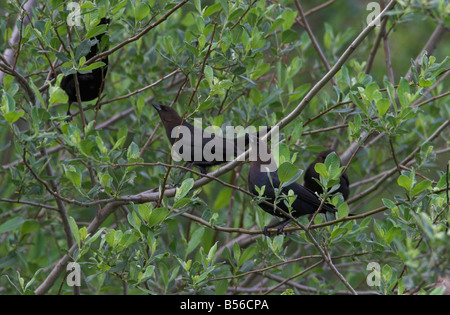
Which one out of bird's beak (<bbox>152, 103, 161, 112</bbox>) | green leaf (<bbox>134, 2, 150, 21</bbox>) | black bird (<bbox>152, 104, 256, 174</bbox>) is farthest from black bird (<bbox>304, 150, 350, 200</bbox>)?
green leaf (<bbox>134, 2, 150, 21</bbox>)

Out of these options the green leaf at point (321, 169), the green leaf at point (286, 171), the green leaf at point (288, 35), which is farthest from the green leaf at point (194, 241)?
the green leaf at point (288, 35)

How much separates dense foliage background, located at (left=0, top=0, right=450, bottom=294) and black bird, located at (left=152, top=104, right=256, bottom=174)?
137 mm

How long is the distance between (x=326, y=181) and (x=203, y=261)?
0.92 meters

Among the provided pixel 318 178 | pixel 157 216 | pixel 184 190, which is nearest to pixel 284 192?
pixel 318 178

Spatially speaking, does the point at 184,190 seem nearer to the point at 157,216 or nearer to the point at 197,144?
the point at 157,216

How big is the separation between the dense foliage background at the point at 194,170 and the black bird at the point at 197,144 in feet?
0.45

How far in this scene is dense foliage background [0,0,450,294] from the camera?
3.34 m

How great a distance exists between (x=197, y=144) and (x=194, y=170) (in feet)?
2.85

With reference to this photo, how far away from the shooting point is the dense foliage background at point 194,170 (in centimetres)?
334

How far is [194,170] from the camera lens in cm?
436

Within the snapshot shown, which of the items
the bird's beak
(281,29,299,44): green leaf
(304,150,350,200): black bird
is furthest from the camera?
(304,150,350,200): black bird

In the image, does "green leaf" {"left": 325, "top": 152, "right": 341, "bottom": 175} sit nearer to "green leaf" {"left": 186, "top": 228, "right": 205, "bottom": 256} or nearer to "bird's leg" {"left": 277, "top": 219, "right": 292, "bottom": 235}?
"bird's leg" {"left": 277, "top": 219, "right": 292, "bottom": 235}
